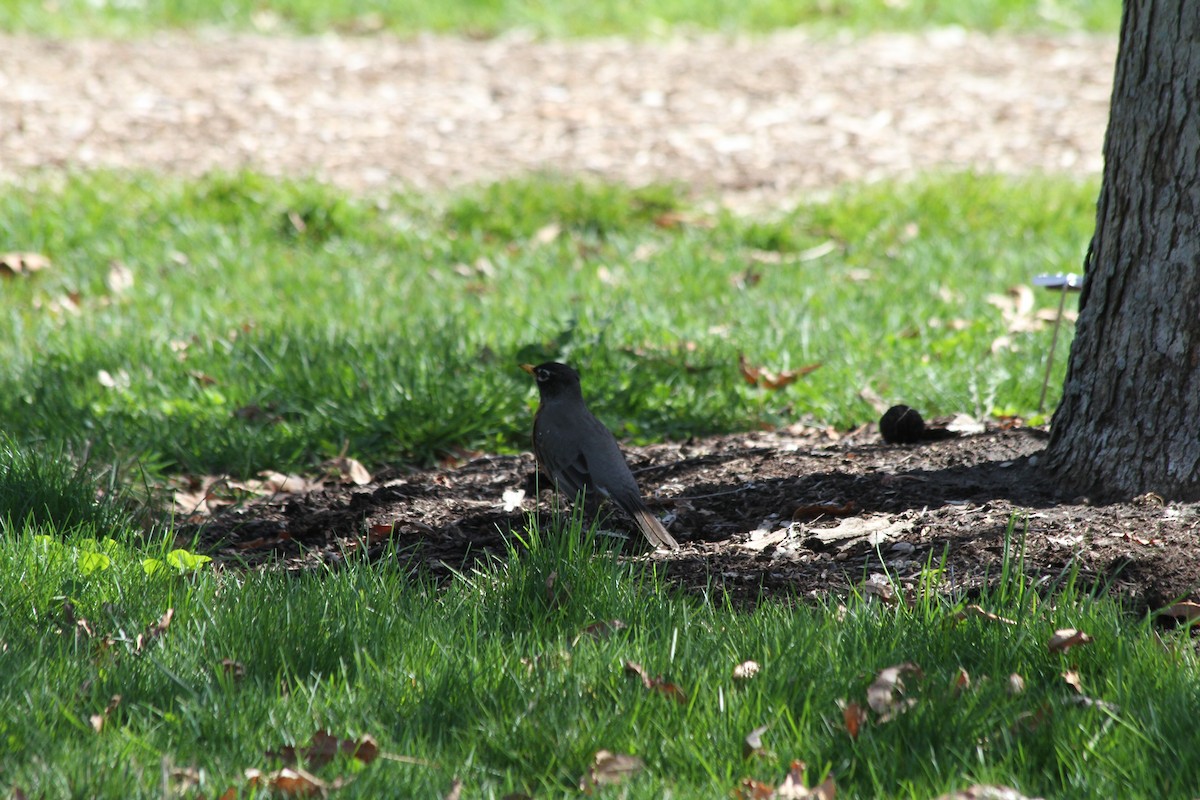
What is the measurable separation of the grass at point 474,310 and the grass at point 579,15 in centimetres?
469

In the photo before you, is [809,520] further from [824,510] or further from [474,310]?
[474,310]

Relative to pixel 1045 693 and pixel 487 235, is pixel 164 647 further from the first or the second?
pixel 487 235

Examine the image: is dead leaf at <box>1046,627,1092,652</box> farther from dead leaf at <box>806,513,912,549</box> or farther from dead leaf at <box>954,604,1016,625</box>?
dead leaf at <box>806,513,912,549</box>

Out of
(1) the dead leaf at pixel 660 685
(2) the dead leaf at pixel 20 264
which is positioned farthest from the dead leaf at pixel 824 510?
(2) the dead leaf at pixel 20 264

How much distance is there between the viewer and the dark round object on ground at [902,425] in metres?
4.84

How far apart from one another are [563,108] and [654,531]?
8.10 meters

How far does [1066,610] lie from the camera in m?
3.06

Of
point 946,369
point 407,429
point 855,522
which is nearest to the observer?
point 855,522

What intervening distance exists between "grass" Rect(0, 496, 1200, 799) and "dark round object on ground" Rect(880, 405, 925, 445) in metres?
1.53

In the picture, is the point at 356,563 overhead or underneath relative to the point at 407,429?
overhead

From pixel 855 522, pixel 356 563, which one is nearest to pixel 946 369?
pixel 855 522

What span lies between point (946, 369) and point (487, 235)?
3729mm

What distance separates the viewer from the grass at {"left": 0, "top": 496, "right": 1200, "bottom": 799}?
260 centimetres

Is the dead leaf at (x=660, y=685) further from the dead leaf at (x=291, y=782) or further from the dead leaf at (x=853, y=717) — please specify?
the dead leaf at (x=291, y=782)
